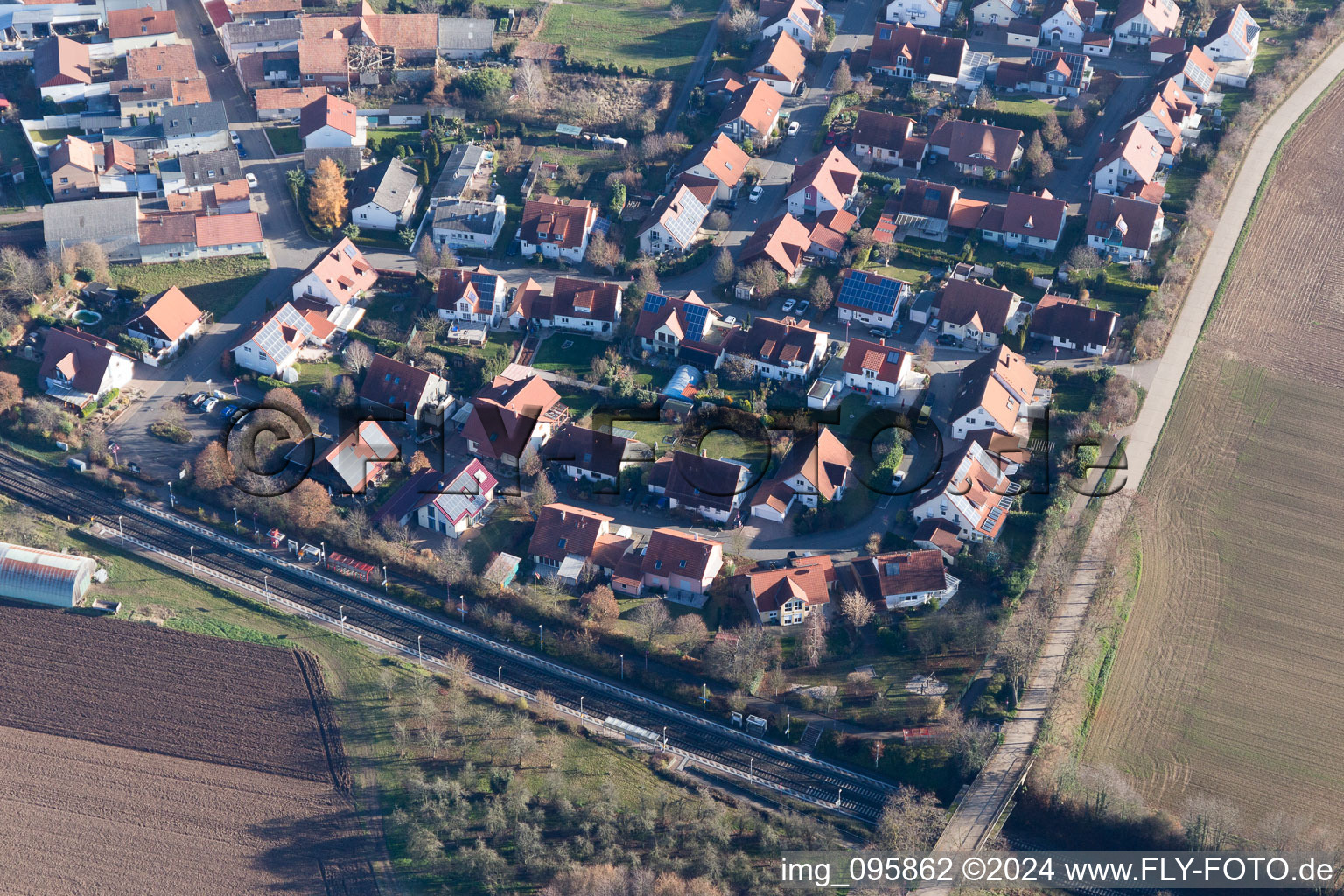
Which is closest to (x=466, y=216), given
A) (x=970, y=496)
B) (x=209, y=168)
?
(x=209, y=168)

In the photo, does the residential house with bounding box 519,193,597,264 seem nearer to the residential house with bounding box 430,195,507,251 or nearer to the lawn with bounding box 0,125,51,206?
the residential house with bounding box 430,195,507,251

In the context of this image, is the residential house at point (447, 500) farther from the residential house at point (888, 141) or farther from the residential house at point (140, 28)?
the residential house at point (140, 28)

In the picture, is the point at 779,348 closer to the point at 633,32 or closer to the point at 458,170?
the point at 458,170

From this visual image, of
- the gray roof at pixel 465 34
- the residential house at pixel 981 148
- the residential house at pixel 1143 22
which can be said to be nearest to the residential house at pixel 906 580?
the residential house at pixel 981 148

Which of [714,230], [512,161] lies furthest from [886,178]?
[512,161]

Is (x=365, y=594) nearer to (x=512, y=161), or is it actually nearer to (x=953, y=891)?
(x=953, y=891)
